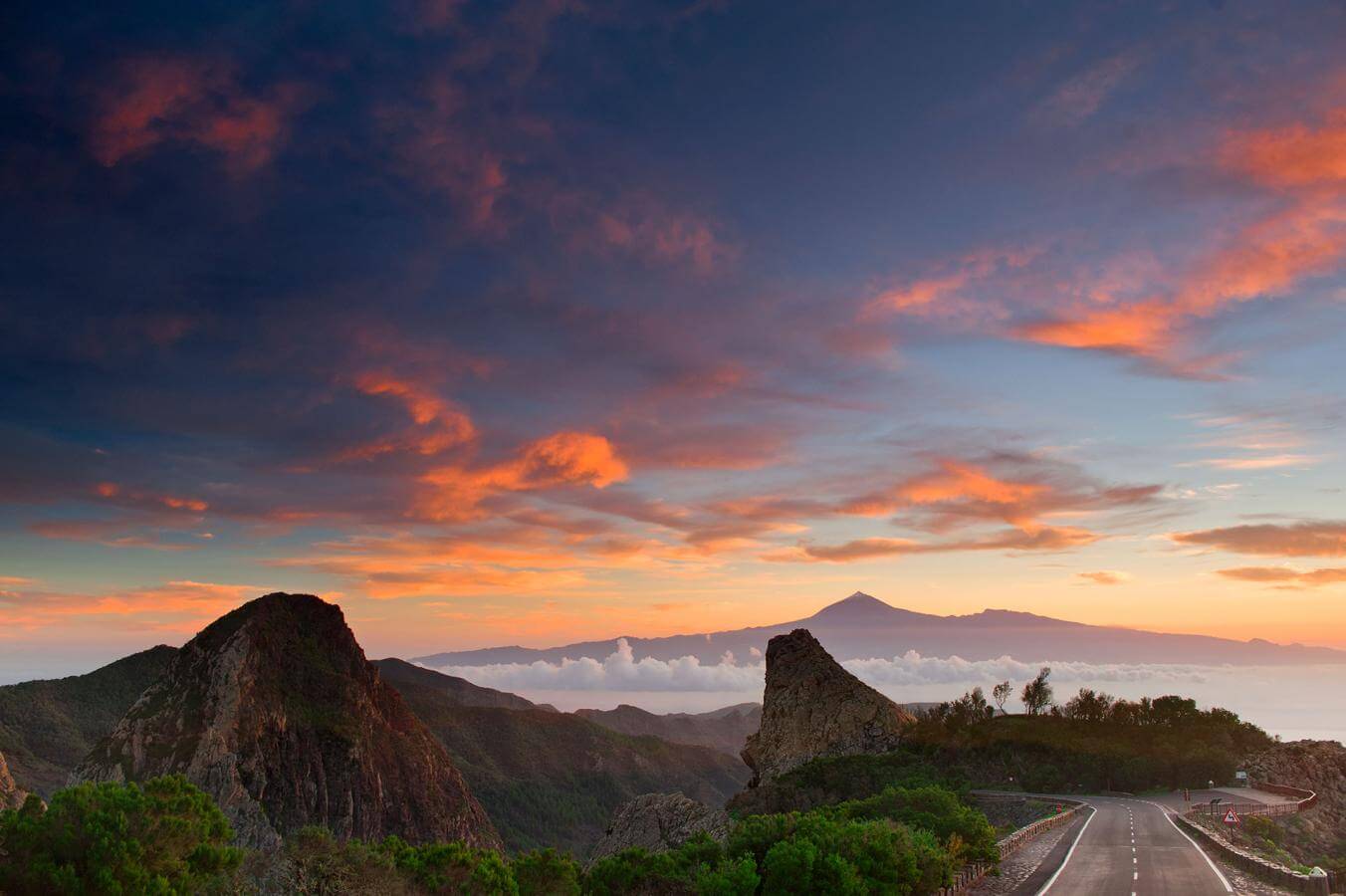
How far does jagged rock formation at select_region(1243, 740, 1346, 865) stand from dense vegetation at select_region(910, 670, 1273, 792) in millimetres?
3807

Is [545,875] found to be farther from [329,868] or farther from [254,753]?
[254,753]

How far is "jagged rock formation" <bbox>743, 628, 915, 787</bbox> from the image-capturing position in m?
117

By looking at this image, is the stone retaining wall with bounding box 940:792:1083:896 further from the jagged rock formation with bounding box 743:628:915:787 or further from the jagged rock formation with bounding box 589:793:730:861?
the jagged rock formation with bounding box 743:628:915:787

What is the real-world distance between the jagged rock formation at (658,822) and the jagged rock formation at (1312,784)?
40.1 m

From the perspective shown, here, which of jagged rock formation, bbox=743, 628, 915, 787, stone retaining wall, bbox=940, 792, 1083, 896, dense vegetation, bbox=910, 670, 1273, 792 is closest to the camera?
stone retaining wall, bbox=940, 792, 1083, 896

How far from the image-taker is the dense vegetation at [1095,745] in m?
91.7

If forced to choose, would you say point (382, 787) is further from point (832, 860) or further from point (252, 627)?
point (832, 860)

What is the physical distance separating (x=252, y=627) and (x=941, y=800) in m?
193

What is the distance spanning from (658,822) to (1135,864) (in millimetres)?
48554

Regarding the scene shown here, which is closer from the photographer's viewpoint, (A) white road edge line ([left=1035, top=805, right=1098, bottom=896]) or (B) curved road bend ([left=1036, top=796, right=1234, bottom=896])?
(B) curved road bend ([left=1036, top=796, right=1234, bottom=896])

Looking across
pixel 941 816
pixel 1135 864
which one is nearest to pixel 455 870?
pixel 941 816

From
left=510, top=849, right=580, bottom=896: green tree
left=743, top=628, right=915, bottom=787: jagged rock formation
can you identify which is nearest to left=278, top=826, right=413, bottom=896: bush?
left=510, top=849, right=580, bottom=896: green tree

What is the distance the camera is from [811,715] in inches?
4850

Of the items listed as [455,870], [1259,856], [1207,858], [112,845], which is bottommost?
[1259,856]
